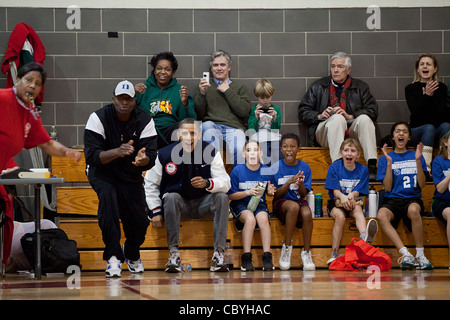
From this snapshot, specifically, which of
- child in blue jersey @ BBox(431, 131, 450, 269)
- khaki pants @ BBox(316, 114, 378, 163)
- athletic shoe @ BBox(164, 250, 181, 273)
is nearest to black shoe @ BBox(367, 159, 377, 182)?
khaki pants @ BBox(316, 114, 378, 163)

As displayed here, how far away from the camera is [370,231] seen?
17.8 feet

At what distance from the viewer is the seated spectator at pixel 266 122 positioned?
6484mm

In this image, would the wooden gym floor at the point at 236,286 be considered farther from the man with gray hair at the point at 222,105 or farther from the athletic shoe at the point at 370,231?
the man with gray hair at the point at 222,105

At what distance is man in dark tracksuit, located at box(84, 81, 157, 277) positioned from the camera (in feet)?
15.7

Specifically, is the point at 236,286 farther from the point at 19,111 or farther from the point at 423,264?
the point at 423,264

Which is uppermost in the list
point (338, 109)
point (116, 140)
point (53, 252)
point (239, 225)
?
point (338, 109)

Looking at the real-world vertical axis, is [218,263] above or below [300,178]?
below

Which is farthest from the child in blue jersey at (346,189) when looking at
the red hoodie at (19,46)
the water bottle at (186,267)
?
the red hoodie at (19,46)

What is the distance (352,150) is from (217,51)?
1.90 metres

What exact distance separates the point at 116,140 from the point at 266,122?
206cm

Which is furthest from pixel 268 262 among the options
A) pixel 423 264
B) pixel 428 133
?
pixel 428 133

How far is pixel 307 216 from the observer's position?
218 inches

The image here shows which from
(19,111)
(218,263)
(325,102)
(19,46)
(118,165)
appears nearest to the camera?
(19,111)

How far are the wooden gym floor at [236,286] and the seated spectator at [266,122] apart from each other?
1511 millimetres
